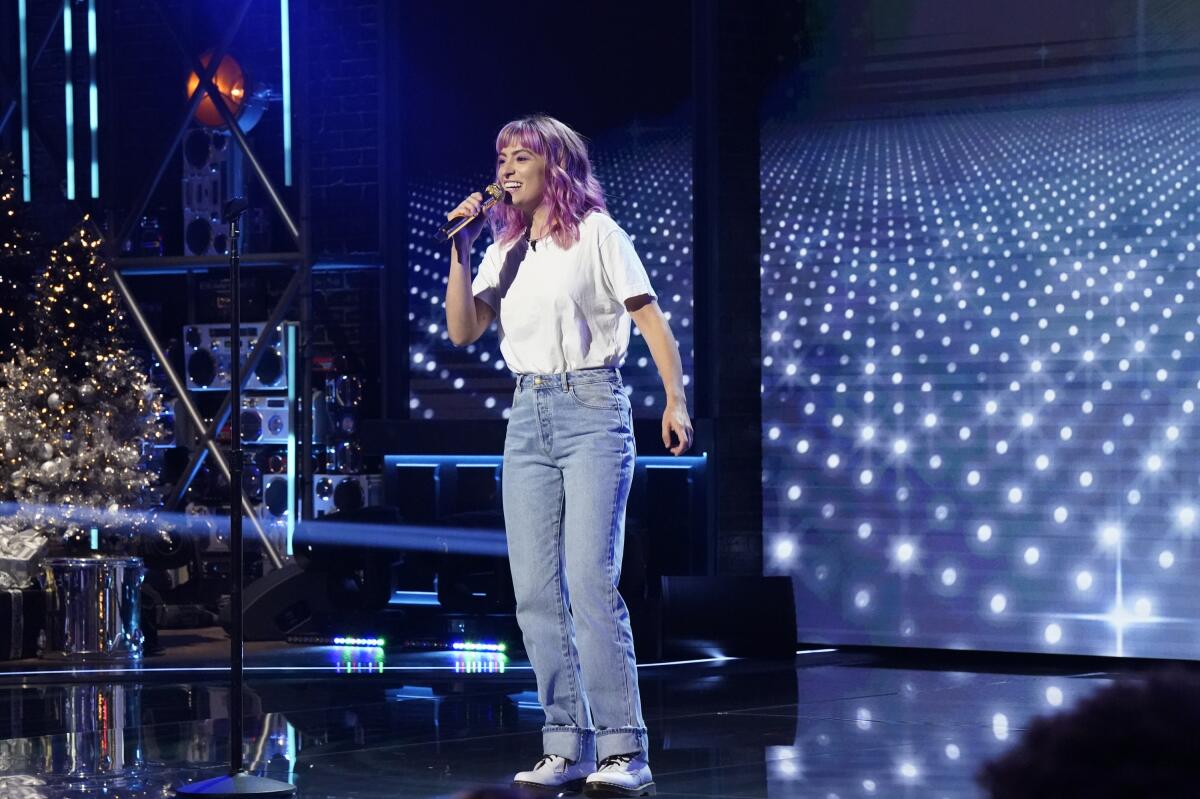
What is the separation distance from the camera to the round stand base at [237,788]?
344 centimetres

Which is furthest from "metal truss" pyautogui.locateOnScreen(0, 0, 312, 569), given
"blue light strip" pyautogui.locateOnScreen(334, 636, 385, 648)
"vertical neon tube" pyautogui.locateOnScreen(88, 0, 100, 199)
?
"blue light strip" pyautogui.locateOnScreen(334, 636, 385, 648)

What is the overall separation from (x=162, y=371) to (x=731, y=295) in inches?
123

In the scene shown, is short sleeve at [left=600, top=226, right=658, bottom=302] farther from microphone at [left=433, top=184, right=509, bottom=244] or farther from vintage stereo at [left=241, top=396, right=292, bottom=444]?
vintage stereo at [left=241, top=396, right=292, bottom=444]

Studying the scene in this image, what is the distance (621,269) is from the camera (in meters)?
3.47

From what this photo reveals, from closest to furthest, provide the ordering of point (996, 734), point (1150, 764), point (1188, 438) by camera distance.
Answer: point (1150, 764) → point (996, 734) → point (1188, 438)

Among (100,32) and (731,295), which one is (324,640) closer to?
(731,295)

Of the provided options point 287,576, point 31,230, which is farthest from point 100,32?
point 287,576

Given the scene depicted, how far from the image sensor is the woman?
3441mm

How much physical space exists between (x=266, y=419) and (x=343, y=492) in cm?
68

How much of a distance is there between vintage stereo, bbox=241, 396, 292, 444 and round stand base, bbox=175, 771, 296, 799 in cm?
480

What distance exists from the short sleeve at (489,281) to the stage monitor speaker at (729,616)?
308 centimetres

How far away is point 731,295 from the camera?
23.1 feet

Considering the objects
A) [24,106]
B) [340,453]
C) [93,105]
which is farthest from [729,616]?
[24,106]

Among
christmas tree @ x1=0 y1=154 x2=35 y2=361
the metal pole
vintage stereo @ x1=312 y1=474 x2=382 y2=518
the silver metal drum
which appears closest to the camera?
the metal pole
